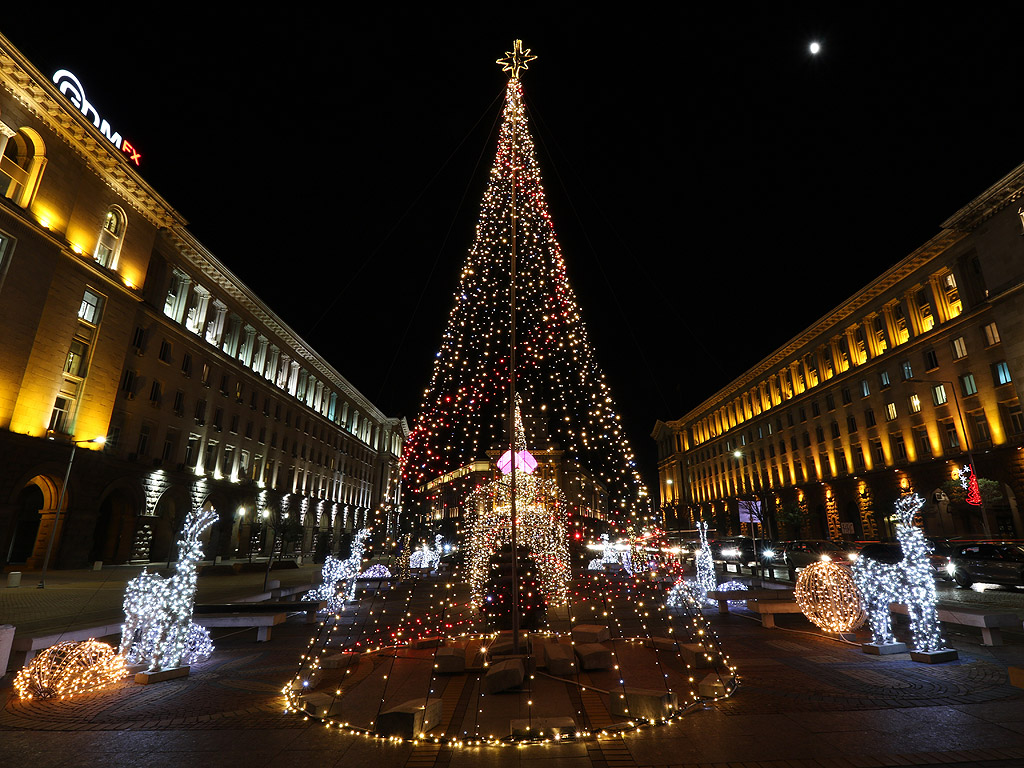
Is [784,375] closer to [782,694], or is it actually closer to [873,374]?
[873,374]

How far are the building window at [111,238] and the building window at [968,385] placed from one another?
5175cm

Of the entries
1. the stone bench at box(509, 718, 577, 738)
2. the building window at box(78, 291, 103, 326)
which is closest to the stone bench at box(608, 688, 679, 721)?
the stone bench at box(509, 718, 577, 738)

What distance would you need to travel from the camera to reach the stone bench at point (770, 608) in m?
11.4

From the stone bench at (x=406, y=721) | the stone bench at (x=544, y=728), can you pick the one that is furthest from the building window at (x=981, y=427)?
the stone bench at (x=406, y=721)

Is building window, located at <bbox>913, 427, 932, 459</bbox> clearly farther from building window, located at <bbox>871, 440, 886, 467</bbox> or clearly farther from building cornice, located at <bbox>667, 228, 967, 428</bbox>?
building cornice, located at <bbox>667, 228, 967, 428</bbox>

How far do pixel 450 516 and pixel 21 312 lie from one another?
129 feet

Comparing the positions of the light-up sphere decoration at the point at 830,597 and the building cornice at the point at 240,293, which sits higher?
the building cornice at the point at 240,293

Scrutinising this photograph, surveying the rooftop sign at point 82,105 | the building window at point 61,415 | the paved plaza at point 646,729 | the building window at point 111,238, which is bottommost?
the paved plaza at point 646,729

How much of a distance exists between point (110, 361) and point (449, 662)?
29.8 m

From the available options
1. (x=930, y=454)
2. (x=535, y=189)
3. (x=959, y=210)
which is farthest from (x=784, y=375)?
→ (x=535, y=189)

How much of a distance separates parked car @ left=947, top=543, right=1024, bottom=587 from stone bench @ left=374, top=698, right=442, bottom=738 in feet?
67.3

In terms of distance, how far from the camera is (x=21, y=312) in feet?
75.7

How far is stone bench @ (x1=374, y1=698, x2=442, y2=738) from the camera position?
5398mm

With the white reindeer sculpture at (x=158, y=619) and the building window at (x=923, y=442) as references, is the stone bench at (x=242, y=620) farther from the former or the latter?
the building window at (x=923, y=442)
